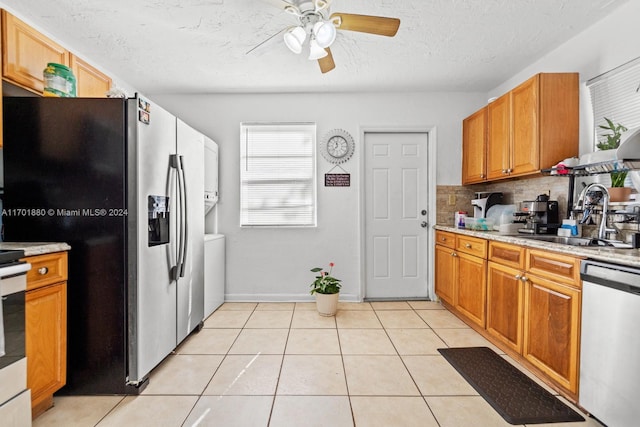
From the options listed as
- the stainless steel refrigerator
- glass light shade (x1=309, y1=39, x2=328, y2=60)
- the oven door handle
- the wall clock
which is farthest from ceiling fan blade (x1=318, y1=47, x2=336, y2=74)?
the oven door handle

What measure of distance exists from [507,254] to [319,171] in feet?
7.02

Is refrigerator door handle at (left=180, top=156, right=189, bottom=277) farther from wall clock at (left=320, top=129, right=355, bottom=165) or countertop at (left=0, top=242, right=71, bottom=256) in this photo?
wall clock at (left=320, top=129, right=355, bottom=165)

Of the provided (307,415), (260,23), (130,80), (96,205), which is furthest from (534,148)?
(130,80)

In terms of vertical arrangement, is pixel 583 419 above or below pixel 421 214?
below

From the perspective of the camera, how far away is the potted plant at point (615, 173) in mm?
2062

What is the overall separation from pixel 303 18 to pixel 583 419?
2719 mm

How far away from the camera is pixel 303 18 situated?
1813 millimetres

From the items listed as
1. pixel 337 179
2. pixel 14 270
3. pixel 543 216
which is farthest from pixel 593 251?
pixel 14 270

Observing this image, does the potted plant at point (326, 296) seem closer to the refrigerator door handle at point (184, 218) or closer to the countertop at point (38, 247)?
the refrigerator door handle at point (184, 218)

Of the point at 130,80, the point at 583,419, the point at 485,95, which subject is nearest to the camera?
the point at 583,419

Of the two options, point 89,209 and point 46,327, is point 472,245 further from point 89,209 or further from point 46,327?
point 46,327

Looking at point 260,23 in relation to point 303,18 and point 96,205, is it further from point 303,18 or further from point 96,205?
point 96,205

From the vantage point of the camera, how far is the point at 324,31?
1728 mm

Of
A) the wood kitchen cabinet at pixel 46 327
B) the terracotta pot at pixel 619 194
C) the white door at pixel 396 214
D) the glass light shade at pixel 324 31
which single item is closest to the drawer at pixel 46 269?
the wood kitchen cabinet at pixel 46 327
